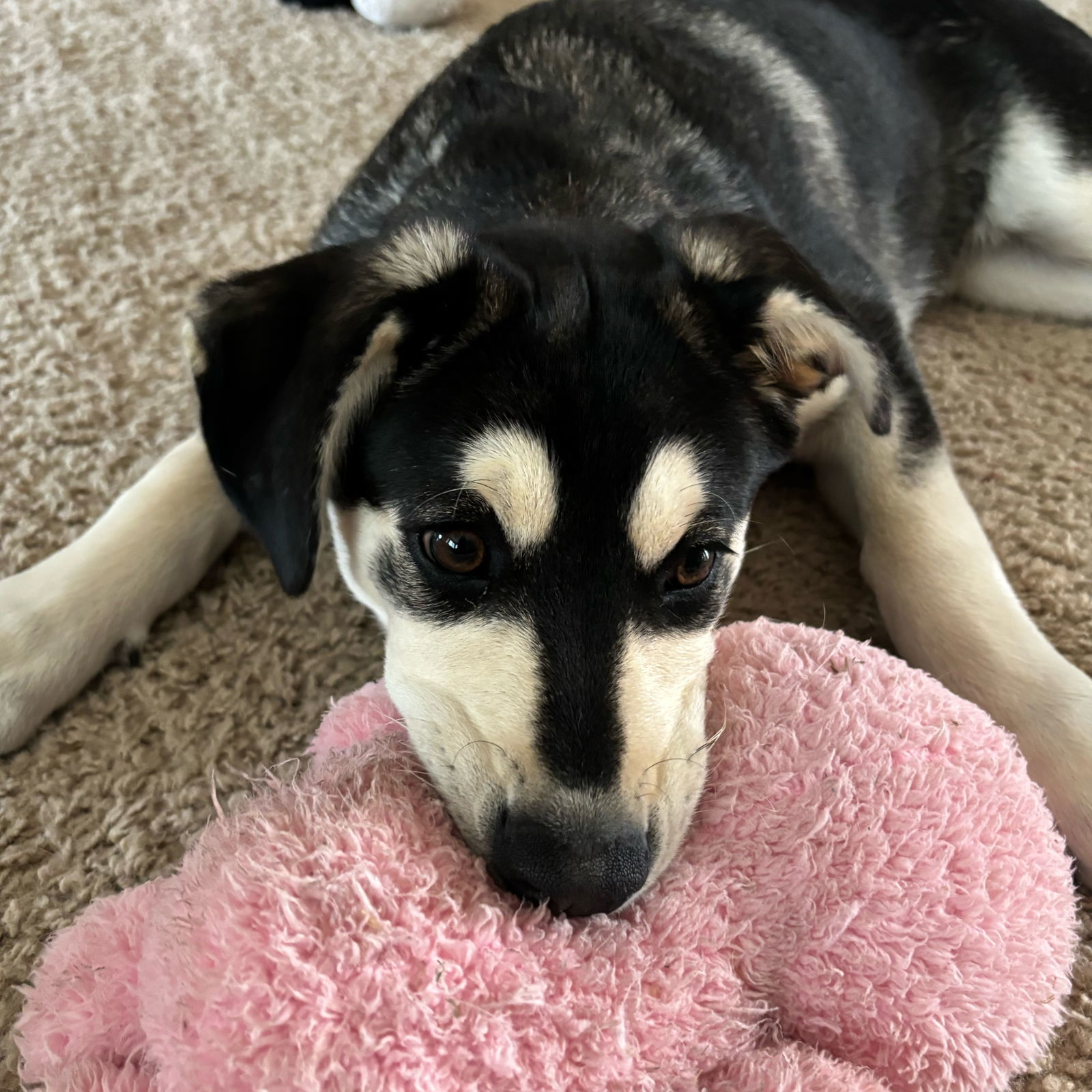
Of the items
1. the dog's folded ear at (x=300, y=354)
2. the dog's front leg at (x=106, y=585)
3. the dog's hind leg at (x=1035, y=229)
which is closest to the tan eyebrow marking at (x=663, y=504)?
the dog's folded ear at (x=300, y=354)

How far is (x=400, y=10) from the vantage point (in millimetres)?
4453

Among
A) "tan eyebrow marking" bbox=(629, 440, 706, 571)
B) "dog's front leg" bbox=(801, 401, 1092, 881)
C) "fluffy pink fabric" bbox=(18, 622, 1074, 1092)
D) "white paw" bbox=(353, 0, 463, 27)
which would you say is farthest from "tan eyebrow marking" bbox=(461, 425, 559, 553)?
"white paw" bbox=(353, 0, 463, 27)

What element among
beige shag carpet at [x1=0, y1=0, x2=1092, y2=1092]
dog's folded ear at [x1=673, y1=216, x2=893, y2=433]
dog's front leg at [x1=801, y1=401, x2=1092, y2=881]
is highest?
dog's folded ear at [x1=673, y1=216, x2=893, y2=433]

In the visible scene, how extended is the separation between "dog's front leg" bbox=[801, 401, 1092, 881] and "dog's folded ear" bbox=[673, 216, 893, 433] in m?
0.44

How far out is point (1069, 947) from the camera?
56.7 inches

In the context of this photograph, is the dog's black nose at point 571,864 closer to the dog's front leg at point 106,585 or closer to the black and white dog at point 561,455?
the black and white dog at point 561,455

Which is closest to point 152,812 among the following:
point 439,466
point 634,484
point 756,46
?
point 439,466

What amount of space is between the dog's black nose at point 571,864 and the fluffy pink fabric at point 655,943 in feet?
0.14

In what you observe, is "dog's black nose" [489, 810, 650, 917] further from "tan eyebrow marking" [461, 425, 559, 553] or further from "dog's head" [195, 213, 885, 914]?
"tan eyebrow marking" [461, 425, 559, 553]

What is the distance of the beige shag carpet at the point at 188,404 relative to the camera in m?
1.95

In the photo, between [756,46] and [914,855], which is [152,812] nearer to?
[914,855]

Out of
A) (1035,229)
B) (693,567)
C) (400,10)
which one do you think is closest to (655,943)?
(693,567)

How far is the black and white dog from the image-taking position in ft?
4.88

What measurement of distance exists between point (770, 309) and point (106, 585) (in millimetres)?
1447
